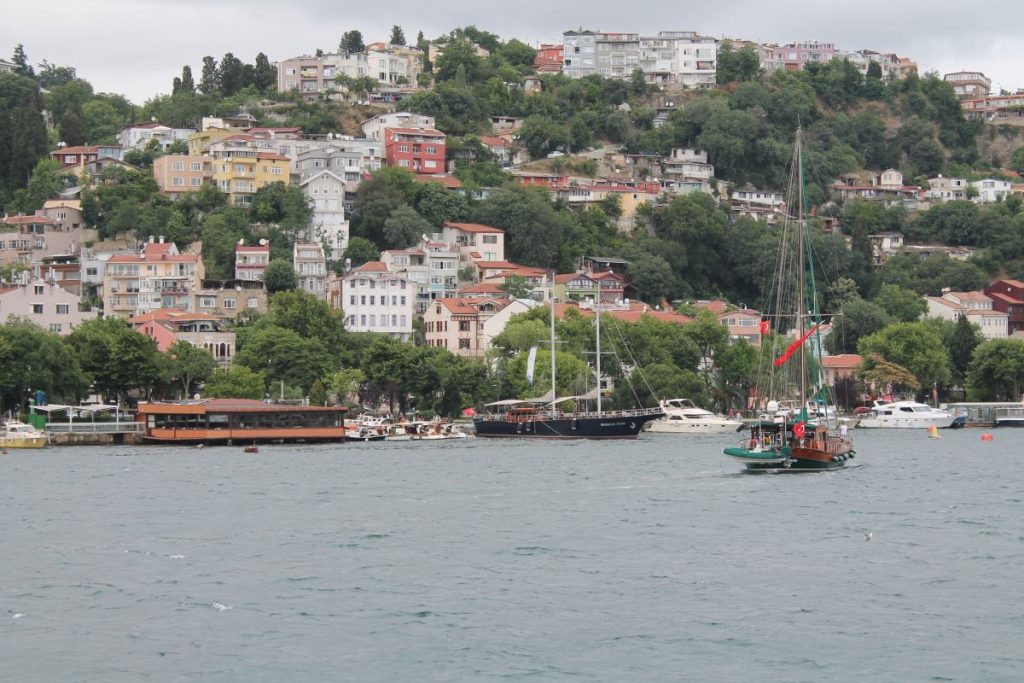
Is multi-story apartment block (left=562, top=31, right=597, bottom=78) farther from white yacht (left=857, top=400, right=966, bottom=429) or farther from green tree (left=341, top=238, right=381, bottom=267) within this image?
white yacht (left=857, top=400, right=966, bottom=429)

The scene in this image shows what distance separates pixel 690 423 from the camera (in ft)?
324

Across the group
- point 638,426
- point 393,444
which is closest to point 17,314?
point 393,444

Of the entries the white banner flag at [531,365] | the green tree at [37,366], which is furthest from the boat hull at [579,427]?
the green tree at [37,366]

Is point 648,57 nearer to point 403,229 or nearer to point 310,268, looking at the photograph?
point 403,229

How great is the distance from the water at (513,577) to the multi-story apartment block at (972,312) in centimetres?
7557

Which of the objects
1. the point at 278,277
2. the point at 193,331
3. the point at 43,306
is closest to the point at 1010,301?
the point at 278,277

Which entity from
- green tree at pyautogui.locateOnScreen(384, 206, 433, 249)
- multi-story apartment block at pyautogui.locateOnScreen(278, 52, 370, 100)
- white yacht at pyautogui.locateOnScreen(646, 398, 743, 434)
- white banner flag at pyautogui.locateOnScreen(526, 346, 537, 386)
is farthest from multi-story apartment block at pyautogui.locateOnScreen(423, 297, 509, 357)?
multi-story apartment block at pyautogui.locateOnScreen(278, 52, 370, 100)

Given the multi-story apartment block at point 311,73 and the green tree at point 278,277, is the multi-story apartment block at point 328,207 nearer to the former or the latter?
the green tree at point 278,277

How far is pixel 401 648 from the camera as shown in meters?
32.1

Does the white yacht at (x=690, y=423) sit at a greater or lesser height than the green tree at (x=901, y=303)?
lesser

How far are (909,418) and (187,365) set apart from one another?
42.5 metres

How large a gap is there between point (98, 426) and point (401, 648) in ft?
196

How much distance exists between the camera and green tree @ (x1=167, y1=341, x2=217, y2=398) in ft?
326

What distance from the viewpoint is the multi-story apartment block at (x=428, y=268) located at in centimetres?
12694
